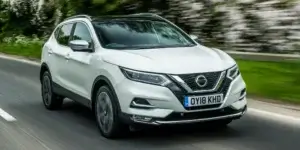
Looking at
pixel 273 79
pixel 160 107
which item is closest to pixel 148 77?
pixel 160 107

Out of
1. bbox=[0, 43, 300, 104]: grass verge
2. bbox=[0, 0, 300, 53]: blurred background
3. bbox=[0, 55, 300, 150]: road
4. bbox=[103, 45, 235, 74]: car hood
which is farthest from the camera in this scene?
bbox=[0, 0, 300, 53]: blurred background

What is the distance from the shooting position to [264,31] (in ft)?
48.4

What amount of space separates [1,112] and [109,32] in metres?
3.03

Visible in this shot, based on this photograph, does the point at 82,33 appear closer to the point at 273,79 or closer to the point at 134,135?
the point at 134,135

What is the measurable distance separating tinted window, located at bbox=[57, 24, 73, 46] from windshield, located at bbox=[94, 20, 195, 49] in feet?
3.86

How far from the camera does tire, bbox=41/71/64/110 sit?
10.6 m

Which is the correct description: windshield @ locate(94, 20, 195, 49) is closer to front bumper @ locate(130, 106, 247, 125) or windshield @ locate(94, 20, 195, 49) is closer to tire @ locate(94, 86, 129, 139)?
tire @ locate(94, 86, 129, 139)

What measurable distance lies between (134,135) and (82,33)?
79.7 inches

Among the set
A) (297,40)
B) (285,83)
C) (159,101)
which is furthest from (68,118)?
(297,40)

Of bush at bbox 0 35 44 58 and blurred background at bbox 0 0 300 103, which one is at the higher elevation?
blurred background at bbox 0 0 300 103

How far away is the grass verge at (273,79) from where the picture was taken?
10398 millimetres

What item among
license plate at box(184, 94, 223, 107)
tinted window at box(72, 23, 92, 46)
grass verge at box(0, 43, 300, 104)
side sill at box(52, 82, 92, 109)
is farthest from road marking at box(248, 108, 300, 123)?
tinted window at box(72, 23, 92, 46)

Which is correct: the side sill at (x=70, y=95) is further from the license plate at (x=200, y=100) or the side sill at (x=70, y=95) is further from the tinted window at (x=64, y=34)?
the license plate at (x=200, y=100)

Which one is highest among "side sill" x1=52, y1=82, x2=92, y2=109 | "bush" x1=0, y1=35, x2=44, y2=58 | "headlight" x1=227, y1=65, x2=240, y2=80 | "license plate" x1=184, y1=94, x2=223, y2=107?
"headlight" x1=227, y1=65, x2=240, y2=80
